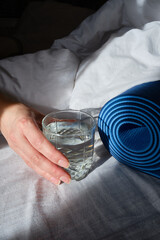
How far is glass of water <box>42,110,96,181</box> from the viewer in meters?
0.50

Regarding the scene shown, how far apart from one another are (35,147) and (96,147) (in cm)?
22

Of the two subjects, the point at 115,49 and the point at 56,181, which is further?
the point at 115,49

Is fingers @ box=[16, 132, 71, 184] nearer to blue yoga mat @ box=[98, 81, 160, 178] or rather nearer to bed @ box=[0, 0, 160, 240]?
bed @ box=[0, 0, 160, 240]

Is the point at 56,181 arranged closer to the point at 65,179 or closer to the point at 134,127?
the point at 65,179

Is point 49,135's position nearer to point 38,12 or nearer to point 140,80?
point 140,80

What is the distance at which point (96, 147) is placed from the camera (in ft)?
2.23

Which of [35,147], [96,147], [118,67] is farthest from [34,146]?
→ [118,67]

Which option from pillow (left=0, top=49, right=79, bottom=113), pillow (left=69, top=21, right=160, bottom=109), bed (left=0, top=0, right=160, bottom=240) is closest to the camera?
bed (left=0, top=0, right=160, bottom=240)

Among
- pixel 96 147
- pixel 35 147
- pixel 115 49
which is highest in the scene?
pixel 115 49

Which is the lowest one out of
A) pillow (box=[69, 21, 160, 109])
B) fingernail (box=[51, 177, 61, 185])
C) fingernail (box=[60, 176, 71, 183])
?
fingernail (box=[51, 177, 61, 185])

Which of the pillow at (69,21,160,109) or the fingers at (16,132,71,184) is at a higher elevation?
the pillow at (69,21,160,109)

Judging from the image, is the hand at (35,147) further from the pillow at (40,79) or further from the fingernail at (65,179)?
the pillow at (40,79)

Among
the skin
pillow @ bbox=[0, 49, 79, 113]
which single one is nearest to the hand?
the skin

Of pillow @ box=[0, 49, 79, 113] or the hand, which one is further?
pillow @ box=[0, 49, 79, 113]
